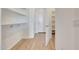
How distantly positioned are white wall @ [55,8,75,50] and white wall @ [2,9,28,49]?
1.05ft

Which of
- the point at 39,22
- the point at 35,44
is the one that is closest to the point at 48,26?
the point at 39,22

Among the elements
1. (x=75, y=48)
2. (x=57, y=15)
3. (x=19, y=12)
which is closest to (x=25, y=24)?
(x=19, y=12)

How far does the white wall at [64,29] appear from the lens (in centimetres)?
85

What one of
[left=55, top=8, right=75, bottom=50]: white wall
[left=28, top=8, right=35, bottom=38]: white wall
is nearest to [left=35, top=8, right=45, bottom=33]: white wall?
[left=28, top=8, right=35, bottom=38]: white wall

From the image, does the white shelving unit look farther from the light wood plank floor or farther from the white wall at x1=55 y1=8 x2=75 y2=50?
the white wall at x1=55 y1=8 x2=75 y2=50

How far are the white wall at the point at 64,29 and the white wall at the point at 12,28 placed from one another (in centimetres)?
32

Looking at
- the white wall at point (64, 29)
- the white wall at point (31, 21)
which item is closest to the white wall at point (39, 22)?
the white wall at point (31, 21)

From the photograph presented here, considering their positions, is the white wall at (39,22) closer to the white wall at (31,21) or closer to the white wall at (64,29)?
the white wall at (31,21)

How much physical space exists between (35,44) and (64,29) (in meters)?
0.31

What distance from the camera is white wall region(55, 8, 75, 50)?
0.85 m

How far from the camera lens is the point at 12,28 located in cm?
91

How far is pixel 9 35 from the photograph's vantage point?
90 cm

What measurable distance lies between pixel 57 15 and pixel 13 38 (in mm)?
473
